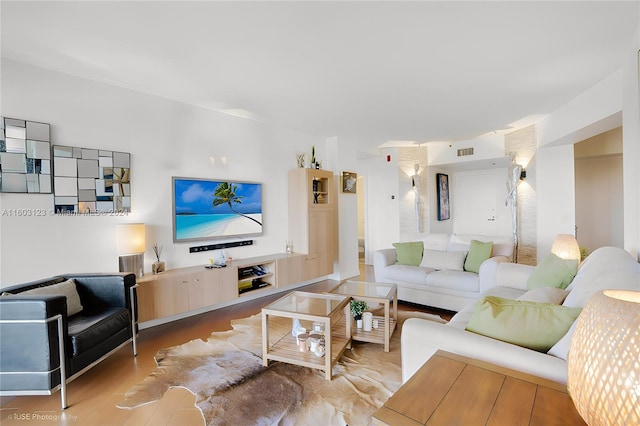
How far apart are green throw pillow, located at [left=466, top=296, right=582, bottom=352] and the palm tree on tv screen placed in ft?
10.8

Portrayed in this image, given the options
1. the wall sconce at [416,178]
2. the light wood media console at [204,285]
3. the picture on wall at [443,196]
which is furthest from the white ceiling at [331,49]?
the picture on wall at [443,196]

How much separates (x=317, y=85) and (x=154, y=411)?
307cm

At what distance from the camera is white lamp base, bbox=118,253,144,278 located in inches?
112

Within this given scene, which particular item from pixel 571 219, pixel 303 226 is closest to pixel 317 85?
pixel 303 226

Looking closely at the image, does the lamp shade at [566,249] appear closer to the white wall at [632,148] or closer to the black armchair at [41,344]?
the white wall at [632,148]

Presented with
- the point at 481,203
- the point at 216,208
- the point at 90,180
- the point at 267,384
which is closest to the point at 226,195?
the point at 216,208

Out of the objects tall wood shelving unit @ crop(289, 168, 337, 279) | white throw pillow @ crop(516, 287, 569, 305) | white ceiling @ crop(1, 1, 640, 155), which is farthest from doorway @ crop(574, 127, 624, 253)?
white throw pillow @ crop(516, 287, 569, 305)

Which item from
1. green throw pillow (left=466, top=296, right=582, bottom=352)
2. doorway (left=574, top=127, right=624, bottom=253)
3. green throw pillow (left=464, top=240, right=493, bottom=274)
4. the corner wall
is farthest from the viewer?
doorway (left=574, top=127, right=624, bottom=253)

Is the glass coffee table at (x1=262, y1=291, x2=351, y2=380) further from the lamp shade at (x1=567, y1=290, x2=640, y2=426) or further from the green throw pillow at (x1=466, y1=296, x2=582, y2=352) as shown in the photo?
the lamp shade at (x1=567, y1=290, x2=640, y2=426)

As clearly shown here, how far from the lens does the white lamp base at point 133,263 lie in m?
2.85

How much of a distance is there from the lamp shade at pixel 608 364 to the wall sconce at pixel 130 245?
3285 mm

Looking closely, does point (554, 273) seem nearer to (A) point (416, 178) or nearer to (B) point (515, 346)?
(B) point (515, 346)

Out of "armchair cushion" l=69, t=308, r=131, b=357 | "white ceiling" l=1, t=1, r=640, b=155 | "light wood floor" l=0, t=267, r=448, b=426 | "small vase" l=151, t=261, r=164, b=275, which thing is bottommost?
"light wood floor" l=0, t=267, r=448, b=426

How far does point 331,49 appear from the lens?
2.36 metres
